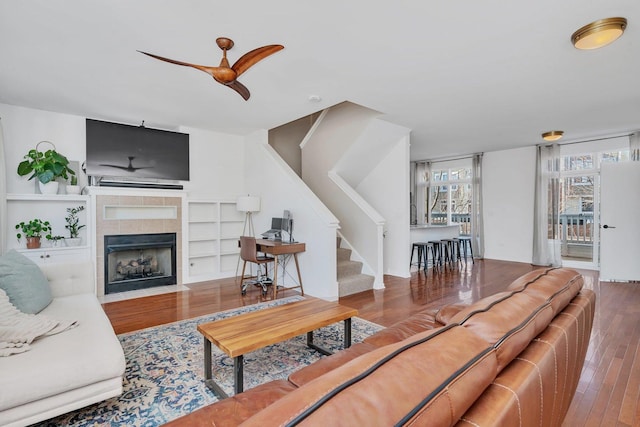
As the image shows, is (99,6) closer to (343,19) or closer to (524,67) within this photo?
(343,19)

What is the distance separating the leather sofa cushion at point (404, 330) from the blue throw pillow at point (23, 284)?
239cm

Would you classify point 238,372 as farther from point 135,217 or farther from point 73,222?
point 73,222

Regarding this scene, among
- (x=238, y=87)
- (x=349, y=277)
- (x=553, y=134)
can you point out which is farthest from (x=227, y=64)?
(x=553, y=134)

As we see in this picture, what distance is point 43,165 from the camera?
4.05m

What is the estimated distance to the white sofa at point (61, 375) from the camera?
4.85 feet

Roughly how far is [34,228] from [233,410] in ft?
14.8

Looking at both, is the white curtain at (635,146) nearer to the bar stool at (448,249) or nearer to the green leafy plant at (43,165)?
the bar stool at (448,249)

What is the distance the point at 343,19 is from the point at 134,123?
4113 millimetres

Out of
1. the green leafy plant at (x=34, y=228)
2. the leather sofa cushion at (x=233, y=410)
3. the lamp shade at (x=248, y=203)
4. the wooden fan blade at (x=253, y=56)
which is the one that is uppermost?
the wooden fan blade at (x=253, y=56)

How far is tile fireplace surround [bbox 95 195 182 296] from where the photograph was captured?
4402 mm

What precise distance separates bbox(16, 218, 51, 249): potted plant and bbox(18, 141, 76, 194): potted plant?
433 mm

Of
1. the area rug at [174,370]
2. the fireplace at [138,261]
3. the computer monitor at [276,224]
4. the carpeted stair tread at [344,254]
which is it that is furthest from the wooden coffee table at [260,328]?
the fireplace at [138,261]

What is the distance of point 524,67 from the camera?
3.07 meters

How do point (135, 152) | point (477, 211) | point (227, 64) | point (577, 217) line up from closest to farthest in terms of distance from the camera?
point (227, 64), point (135, 152), point (577, 217), point (477, 211)
